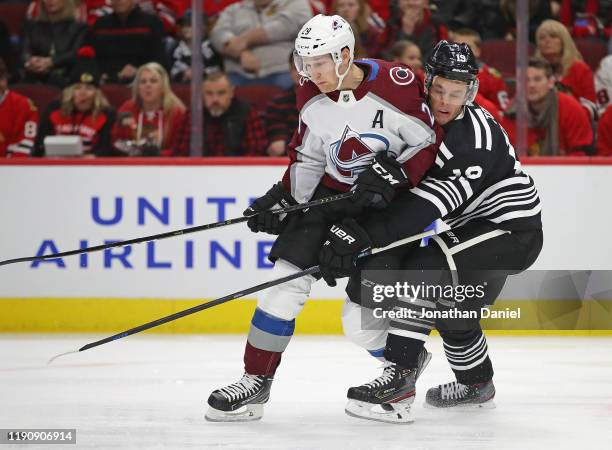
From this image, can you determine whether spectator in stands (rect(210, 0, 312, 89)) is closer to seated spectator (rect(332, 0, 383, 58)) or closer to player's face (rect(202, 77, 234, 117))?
seated spectator (rect(332, 0, 383, 58))

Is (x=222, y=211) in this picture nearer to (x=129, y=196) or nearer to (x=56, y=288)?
(x=129, y=196)

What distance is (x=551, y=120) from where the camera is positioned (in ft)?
19.0

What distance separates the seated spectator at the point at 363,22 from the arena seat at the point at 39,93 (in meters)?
1.48

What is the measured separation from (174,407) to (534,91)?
8.82 ft

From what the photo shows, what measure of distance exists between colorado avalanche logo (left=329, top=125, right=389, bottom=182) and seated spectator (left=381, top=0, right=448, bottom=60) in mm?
2654

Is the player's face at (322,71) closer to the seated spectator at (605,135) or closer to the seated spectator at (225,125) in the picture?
the seated spectator at (225,125)

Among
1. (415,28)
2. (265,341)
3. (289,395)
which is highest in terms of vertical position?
(415,28)

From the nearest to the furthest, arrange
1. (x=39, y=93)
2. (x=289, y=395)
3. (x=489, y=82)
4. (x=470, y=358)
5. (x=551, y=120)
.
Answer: (x=470, y=358)
(x=289, y=395)
(x=551, y=120)
(x=489, y=82)
(x=39, y=93)

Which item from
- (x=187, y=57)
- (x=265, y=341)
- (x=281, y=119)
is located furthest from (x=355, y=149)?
(x=187, y=57)

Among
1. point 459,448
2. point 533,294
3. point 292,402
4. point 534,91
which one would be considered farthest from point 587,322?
point 459,448

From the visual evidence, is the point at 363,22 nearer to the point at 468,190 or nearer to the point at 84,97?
the point at 84,97

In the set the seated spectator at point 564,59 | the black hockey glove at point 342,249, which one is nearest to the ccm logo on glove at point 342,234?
the black hockey glove at point 342,249

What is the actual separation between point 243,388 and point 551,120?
8.83 feet

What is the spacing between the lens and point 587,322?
221 inches
